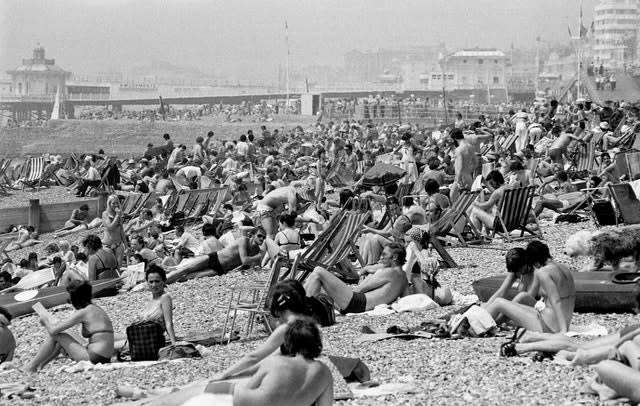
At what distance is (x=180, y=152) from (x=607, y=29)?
165 m

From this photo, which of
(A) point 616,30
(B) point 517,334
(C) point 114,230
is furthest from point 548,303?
(A) point 616,30

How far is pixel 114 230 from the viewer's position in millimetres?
12742

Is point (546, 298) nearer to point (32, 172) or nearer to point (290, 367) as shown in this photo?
point (290, 367)

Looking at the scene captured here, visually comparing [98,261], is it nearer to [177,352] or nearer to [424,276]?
[424,276]

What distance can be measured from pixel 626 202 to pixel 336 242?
315cm

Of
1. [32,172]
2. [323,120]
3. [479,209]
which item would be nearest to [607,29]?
[323,120]

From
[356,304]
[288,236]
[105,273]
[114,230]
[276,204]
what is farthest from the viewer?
[114,230]

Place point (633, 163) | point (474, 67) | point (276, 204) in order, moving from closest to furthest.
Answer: point (276, 204), point (633, 163), point (474, 67)

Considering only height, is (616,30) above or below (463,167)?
above

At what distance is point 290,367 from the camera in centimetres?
516

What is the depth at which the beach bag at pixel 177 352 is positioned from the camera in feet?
24.6

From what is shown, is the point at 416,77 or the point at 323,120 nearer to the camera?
the point at 323,120

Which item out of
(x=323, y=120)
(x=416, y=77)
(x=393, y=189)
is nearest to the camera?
(x=393, y=189)

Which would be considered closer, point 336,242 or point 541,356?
point 541,356
